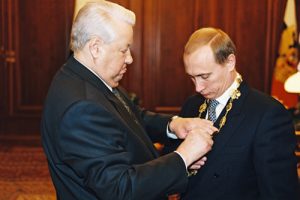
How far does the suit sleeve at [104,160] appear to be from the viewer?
5.10ft

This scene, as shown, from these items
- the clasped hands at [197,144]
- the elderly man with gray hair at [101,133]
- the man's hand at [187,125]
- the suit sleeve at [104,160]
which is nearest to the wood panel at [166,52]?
the man's hand at [187,125]

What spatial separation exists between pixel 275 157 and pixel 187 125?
39 centimetres

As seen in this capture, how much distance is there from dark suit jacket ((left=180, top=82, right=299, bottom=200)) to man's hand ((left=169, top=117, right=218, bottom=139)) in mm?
104

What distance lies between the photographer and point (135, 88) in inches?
248

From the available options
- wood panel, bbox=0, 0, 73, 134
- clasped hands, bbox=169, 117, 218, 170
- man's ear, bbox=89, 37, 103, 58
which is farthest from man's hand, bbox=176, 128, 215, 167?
wood panel, bbox=0, 0, 73, 134

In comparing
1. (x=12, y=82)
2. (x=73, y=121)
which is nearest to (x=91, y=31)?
(x=73, y=121)

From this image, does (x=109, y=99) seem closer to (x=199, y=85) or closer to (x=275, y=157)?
(x=199, y=85)

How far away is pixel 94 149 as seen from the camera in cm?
157

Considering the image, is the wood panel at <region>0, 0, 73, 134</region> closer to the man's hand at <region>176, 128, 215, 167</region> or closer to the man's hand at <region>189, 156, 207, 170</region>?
the man's hand at <region>189, 156, 207, 170</region>

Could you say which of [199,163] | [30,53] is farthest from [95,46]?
[30,53]

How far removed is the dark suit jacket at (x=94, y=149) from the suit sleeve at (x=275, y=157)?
38cm

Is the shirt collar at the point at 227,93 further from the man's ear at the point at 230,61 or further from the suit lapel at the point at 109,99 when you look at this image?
the suit lapel at the point at 109,99

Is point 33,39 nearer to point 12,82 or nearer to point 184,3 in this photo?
point 12,82

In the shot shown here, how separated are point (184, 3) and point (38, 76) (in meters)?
2.12
